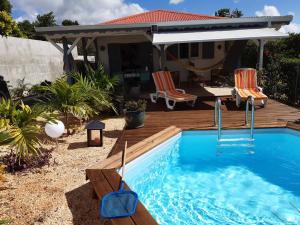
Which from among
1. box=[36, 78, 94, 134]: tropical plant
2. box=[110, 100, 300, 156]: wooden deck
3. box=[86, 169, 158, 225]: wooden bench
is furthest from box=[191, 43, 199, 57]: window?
box=[86, 169, 158, 225]: wooden bench

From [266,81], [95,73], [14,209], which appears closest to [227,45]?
[266,81]

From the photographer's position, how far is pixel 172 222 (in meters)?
4.38

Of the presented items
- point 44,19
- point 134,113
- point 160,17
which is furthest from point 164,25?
point 44,19

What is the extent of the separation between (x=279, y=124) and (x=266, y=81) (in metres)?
4.23

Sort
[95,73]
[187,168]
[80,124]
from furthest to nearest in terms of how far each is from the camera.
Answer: [95,73] < [80,124] < [187,168]

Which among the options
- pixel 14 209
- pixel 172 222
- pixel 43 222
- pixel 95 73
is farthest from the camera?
pixel 95 73

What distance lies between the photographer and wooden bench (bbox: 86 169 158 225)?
346 centimetres

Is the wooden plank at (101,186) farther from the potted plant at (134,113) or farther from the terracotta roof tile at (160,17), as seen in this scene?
the terracotta roof tile at (160,17)

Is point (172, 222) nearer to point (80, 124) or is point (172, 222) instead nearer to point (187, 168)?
point (187, 168)

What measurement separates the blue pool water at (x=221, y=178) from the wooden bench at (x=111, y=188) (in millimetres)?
677

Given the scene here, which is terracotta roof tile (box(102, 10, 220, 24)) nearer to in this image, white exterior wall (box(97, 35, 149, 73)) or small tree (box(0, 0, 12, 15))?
white exterior wall (box(97, 35, 149, 73))

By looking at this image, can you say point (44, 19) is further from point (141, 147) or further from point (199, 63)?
point (141, 147)

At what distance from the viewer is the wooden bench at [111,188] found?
3.46 meters

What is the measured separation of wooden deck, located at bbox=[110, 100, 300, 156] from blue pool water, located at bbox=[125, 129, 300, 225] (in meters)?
0.37
